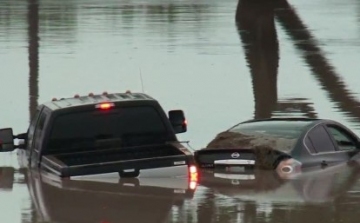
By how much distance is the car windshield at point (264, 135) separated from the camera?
843 inches

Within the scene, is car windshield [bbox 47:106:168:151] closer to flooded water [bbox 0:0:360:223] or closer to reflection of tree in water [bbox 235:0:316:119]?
flooded water [bbox 0:0:360:223]

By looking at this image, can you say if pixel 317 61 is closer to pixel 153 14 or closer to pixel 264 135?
pixel 153 14

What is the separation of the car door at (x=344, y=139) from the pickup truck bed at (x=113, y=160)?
5.63 meters

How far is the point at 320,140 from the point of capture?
72.0ft

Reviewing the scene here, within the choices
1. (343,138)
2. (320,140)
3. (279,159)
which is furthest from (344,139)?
(279,159)

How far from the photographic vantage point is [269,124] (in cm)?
2295

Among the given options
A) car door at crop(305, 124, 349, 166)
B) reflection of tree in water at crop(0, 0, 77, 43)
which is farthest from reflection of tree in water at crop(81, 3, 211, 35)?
car door at crop(305, 124, 349, 166)

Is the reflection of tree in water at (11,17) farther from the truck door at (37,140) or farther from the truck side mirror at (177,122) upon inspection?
the truck door at (37,140)

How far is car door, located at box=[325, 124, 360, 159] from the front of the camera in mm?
22516

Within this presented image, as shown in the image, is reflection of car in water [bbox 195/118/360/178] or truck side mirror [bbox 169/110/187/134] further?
reflection of car in water [bbox 195/118/360/178]

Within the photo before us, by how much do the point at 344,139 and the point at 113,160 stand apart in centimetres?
687

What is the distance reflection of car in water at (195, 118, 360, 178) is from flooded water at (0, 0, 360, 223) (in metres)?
0.69

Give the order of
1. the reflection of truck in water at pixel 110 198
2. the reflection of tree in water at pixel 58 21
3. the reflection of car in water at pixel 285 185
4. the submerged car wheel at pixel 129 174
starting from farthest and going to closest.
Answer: the reflection of tree in water at pixel 58 21, the reflection of car in water at pixel 285 185, the submerged car wheel at pixel 129 174, the reflection of truck in water at pixel 110 198

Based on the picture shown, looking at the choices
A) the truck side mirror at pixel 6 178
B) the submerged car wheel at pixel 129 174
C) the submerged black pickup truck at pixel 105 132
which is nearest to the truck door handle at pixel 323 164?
the submerged black pickup truck at pixel 105 132
